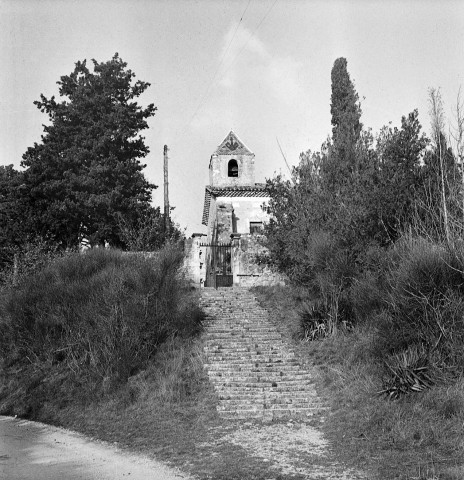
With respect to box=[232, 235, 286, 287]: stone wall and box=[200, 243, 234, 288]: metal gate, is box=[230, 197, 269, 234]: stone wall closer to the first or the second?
box=[200, 243, 234, 288]: metal gate

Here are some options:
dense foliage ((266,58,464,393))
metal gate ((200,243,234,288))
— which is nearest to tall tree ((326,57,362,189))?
dense foliage ((266,58,464,393))

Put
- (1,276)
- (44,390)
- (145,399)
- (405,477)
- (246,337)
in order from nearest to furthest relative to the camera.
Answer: (405,477), (145,399), (44,390), (246,337), (1,276)

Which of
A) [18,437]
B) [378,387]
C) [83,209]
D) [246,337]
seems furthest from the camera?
[83,209]

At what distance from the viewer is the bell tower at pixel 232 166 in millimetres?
34094

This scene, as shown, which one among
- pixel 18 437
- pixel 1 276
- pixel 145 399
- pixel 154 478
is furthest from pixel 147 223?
pixel 154 478

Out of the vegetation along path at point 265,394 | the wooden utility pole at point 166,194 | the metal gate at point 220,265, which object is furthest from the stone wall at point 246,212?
the vegetation along path at point 265,394

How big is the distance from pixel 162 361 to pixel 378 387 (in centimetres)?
530

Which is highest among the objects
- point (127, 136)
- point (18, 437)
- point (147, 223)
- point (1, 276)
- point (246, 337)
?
point (127, 136)

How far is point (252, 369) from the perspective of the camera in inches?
552

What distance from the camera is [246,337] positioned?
16297 mm

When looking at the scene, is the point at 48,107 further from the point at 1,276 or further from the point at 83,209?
the point at 1,276

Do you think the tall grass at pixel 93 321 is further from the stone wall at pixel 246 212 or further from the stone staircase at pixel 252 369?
the stone wall at pixel 246 212

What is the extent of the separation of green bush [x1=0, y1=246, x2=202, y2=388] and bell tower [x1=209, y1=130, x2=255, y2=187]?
16383mm

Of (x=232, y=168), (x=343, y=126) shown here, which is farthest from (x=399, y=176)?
(x=232, y=168)
